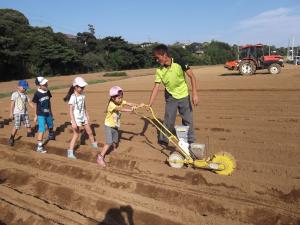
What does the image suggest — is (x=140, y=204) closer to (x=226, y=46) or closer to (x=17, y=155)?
(x=17, y=155)

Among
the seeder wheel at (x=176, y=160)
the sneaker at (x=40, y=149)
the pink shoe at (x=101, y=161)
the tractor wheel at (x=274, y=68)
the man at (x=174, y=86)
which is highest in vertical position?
the man at (x=174, y=86)

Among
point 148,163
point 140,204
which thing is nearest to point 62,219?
point 140,204

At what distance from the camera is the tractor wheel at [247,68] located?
20.2 m

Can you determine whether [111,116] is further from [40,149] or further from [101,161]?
[40,149]

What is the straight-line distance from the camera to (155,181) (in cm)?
509

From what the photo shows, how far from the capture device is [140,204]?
14.7 feet

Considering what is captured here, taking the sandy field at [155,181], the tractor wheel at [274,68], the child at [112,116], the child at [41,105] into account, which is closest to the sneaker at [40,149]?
the child at [41,105]

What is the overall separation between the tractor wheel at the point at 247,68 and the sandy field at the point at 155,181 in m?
11.9

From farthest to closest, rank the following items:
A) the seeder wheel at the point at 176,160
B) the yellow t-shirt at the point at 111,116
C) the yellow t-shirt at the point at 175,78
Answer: the yellow t-shirt at the point at 111,116 < the yellow t-shirt at the point at 175,78 < the seeder wheel at the point at 176,160

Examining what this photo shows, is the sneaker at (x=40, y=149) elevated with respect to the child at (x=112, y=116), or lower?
lower

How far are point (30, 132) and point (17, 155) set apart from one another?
1.74m

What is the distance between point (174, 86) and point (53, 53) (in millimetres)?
37592

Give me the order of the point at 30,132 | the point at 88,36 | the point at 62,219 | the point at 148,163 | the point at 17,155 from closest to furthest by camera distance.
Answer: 1. the point at 62,219
2. the point at 148,163
3. the point at 17,155
4. the point at 30,132
5. the point at 88,36

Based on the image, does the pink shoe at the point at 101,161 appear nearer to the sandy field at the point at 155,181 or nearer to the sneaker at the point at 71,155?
the sandy field at the point at 155,181
